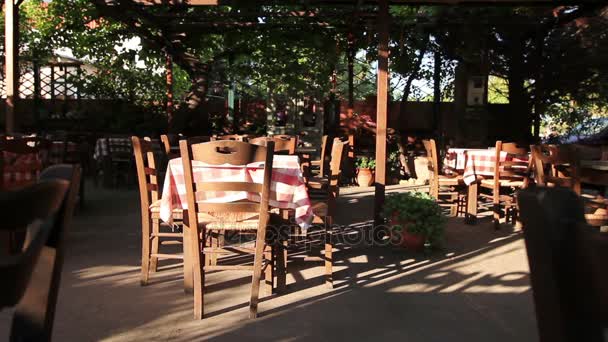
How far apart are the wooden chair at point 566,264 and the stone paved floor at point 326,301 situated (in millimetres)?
2063

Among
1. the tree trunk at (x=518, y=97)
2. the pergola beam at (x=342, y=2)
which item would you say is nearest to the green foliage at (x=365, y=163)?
the tree trunk at (x=518, y=97)

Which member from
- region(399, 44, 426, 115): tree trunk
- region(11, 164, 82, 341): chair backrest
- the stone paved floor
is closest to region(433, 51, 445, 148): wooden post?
region(399, 44, 426, 115): tree trunk

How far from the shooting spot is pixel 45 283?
1050mm

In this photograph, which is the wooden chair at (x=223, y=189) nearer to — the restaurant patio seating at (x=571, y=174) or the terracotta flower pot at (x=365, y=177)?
the restaurant patio seating at (x=571, y=174)

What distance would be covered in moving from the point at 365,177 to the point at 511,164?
4.31 m

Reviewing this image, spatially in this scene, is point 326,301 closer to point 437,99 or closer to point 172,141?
point 172,141

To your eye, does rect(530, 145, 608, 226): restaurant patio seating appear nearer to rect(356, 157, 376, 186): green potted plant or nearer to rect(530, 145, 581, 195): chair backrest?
rect(530, 145, 581, 195): chair backrest

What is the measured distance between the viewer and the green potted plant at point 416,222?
4629 millimetres

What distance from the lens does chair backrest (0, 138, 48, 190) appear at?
174 inches

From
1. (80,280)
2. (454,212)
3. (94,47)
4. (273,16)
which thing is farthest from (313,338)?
(94,47)

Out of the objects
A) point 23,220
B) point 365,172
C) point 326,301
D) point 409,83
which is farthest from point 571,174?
point 409,83

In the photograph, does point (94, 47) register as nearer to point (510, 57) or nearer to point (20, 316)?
point (510, 57)

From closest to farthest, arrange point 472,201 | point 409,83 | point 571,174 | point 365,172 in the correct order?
1. point 571,174
2. point 472,201
3. point 365,172
4. point 409,83

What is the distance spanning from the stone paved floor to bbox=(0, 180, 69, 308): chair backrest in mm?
1988
